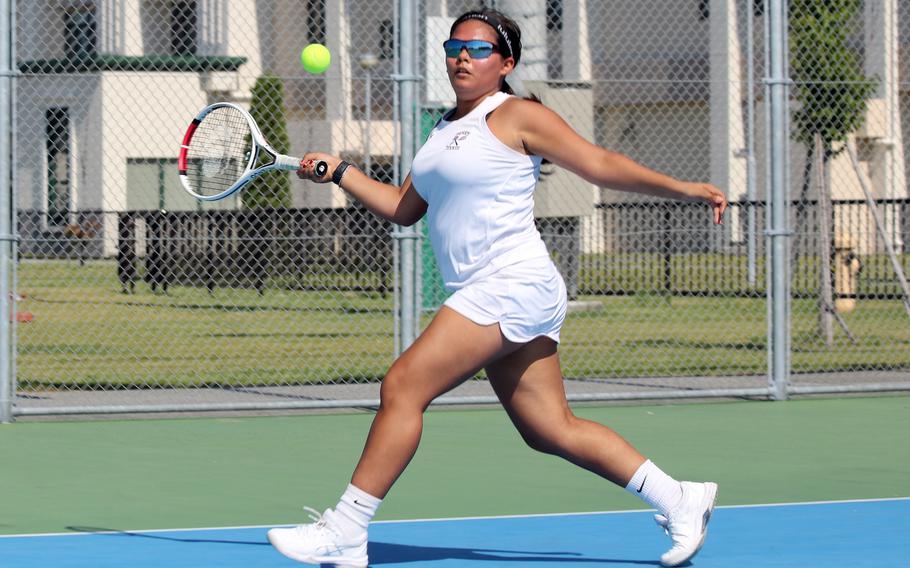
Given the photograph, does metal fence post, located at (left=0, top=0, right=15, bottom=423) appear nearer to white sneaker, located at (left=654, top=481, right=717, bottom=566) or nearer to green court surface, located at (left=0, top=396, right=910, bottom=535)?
green court surface, located at (left=0, top=396, right=910, bottom=535)

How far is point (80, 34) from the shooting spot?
122 feet

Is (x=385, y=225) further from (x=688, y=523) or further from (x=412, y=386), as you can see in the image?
(x=412, y=386)

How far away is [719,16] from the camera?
36.1m

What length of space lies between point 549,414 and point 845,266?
38.3ft

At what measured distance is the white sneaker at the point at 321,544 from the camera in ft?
16.9

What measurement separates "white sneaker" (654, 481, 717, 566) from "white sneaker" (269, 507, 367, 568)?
105 cm

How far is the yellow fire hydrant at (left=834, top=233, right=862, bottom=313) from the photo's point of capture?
50.9ft

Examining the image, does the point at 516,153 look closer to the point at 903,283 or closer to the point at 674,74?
the point at 903,283

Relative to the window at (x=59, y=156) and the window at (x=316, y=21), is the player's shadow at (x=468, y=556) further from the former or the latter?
the window at (x=316, y=21)

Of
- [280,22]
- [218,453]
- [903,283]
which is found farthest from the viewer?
[280,22]

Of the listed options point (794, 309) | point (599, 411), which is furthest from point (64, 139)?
point (599, 411)

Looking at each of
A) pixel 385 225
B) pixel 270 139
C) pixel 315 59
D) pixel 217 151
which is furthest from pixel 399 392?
pixel 270 139

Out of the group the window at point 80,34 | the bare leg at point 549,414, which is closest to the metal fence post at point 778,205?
the bare leg at point 549,414

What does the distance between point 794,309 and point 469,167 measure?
15.2 m
